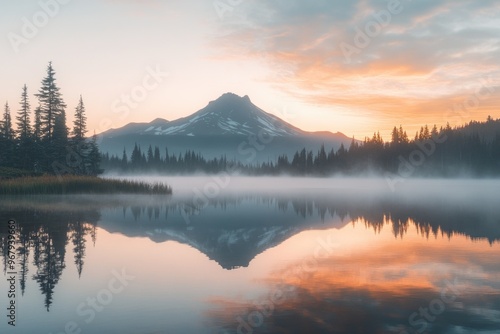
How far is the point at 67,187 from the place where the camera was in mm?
55500

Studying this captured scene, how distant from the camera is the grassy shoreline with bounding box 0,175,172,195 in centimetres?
5275

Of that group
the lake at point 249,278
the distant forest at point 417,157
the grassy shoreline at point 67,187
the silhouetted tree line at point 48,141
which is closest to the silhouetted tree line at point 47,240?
the lake at point 249,278

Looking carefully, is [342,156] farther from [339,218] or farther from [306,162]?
[339,218]

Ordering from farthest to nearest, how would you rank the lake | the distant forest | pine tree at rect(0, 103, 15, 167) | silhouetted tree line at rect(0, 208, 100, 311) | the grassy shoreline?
the distant forest
pine tree at rect(0, 103, 15, 167)
the grassy shoreline
silhouetted tree line at rect(0, 208, 100, 311)
the lake

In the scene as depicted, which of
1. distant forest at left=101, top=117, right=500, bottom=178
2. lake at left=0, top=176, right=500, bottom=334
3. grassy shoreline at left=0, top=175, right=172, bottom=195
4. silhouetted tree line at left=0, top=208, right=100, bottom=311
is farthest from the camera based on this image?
distant forest at left=101, top=117, right=500, bottom=178

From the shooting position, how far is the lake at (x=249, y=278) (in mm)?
11680

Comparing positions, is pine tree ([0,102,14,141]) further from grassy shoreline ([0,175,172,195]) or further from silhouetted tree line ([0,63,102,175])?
grassy shoreline ([0,175,172,195])

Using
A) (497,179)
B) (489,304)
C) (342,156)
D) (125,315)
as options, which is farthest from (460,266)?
(342,156)

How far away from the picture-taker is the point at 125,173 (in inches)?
7239

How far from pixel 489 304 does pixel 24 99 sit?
84.6 metres

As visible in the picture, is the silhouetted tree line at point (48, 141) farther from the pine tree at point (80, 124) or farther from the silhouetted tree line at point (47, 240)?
the silhouetted tree line at point (47, 240)

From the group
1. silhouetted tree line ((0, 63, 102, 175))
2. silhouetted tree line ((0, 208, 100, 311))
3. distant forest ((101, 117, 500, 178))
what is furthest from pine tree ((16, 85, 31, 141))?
distant forest ((101, 117, 500, 178))

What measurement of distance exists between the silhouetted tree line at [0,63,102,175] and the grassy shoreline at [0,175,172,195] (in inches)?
700

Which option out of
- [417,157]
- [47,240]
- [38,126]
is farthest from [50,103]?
[417,157]
